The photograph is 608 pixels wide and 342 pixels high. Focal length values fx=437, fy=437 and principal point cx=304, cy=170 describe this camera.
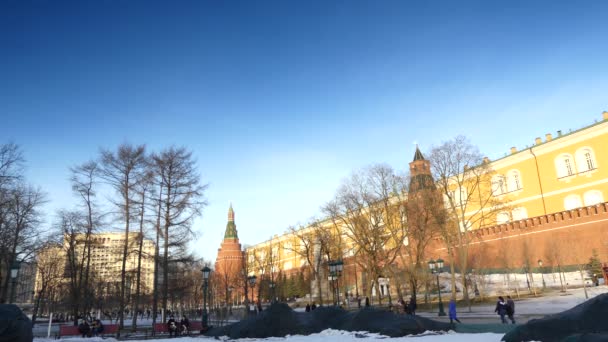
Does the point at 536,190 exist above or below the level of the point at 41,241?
above

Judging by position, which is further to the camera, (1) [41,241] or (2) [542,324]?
(1) [41,241]

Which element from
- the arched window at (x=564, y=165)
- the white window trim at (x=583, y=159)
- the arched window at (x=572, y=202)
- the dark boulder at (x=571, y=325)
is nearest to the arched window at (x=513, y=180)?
the arched window at (x=564, y=165)

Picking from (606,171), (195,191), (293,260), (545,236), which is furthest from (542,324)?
(293,260)

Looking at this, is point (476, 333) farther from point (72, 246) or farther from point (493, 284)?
point (493, 284)

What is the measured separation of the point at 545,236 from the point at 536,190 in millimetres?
7944

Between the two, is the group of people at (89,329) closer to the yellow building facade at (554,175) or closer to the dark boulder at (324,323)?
the dark boulder at (324,323)

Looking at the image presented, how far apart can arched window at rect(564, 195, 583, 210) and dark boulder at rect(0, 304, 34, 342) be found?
47.5 m

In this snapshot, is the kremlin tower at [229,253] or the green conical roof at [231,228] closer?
the kremlin tower at [229,253]

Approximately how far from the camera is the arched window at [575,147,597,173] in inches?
1729

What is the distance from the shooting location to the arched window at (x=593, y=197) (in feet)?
140

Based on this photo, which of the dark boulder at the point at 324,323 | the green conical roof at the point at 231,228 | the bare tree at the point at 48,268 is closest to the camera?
the dark boulder at the point at 324,323

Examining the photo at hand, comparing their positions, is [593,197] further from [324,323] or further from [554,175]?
[324,323]

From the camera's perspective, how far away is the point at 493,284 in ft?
136

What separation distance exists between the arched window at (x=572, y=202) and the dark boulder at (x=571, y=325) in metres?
39.4
